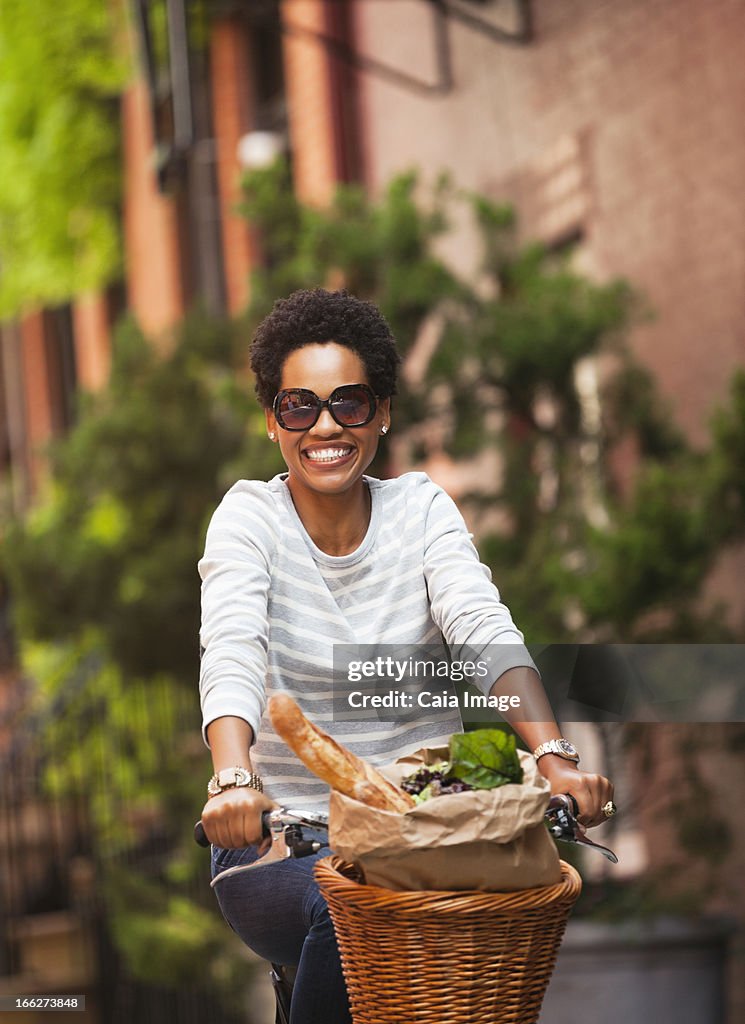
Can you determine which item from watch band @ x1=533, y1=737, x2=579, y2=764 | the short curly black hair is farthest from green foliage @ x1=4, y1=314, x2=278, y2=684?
watch band @ x1=533, y1=737, x2=579, y2=764

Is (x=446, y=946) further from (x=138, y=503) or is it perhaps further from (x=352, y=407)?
(x=138, y=503)

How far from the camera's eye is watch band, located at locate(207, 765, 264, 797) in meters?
2.44

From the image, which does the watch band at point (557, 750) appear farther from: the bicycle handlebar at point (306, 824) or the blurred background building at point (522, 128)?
the blurred background building at point (522, 128)

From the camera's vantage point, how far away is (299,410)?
282 centimetres

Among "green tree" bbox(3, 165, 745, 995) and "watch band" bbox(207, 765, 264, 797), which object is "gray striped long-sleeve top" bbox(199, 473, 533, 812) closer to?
"watch band" bbox(207, 765, 264, 797)

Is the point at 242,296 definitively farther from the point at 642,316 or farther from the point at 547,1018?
the point at 547,1018

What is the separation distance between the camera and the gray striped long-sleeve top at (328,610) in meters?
2.74

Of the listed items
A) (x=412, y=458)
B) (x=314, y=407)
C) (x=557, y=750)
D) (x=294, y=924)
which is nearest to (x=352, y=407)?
(x=314, y=407)

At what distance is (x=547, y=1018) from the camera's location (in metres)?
5.71

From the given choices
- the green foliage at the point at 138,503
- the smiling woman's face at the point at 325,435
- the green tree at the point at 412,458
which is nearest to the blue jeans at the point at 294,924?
the smiling woman's face at the point at 325,435

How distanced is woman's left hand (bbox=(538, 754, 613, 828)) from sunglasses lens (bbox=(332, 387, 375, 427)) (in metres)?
0.72

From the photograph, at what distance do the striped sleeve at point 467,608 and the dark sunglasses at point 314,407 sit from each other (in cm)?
27

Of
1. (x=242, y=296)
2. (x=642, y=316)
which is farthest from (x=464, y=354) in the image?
(x=242, y=296)

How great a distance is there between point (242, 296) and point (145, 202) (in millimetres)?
2581
